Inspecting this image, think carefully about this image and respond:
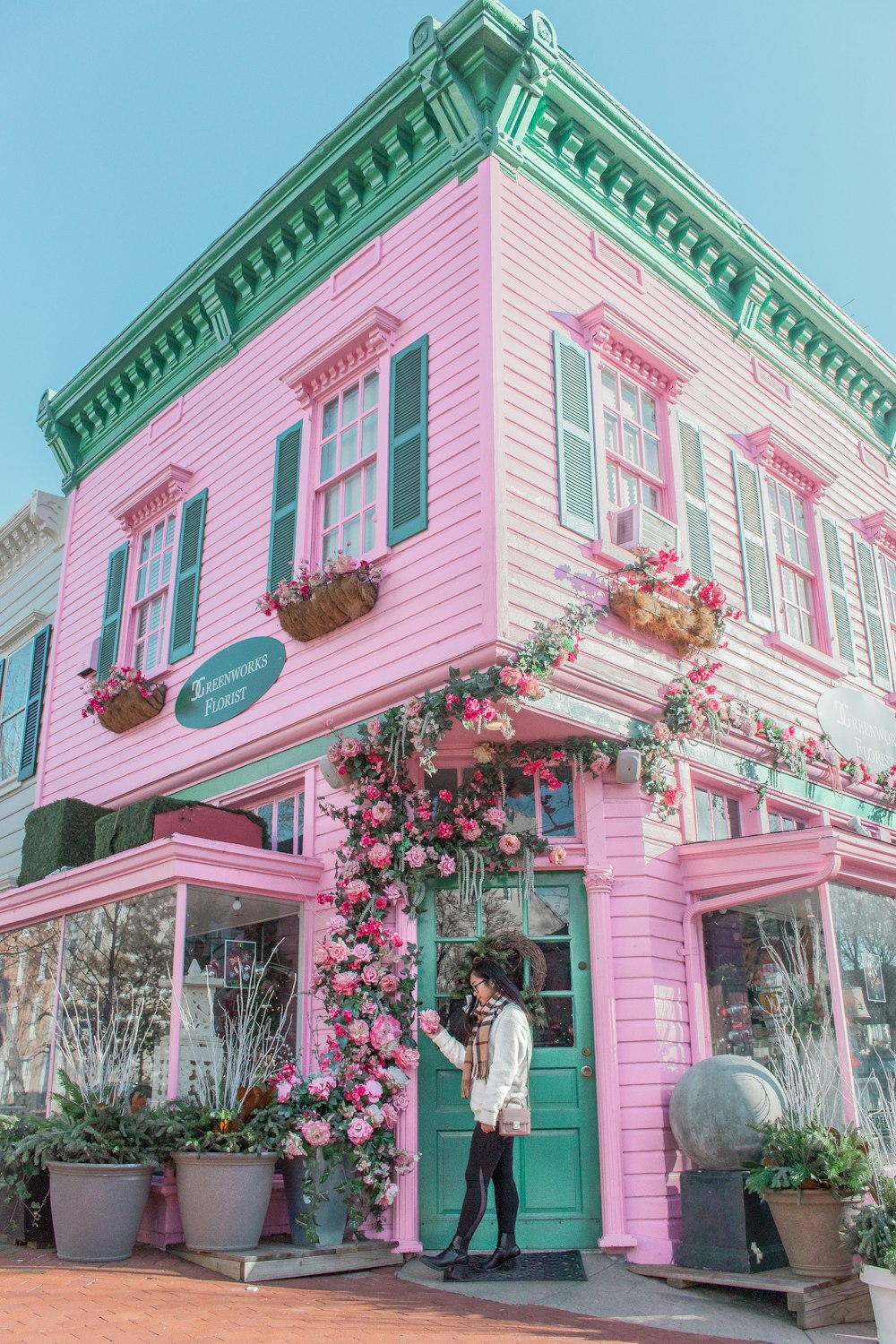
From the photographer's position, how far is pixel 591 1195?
7.71m

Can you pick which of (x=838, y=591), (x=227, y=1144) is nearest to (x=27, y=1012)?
(x=227, y=1144)

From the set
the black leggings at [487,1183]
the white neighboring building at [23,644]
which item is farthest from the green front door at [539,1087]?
the white neighboring building at [23,644]

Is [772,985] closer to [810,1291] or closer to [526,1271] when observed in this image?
[810,1291]

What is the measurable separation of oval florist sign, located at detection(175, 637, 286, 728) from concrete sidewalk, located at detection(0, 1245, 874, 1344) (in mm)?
4496

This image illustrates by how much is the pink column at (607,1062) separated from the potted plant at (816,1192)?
1.22 metres

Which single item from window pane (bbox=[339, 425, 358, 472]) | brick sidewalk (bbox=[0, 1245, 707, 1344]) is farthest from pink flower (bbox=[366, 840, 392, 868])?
window pane (bbox=[339, 425, 358, 472])

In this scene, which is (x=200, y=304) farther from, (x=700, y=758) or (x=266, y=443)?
(x=700, y=758)

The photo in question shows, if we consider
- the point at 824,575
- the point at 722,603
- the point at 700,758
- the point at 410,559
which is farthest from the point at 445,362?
the point at 824,575

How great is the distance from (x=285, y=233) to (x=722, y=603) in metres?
5.40

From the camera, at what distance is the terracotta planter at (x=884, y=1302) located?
5395 mm

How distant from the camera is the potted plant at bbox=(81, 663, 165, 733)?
11.4m

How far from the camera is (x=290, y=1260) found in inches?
268

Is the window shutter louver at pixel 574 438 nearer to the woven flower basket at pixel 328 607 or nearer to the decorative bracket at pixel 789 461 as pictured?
the woven flower basket at pixel 328 607

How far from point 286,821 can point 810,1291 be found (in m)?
5.19
